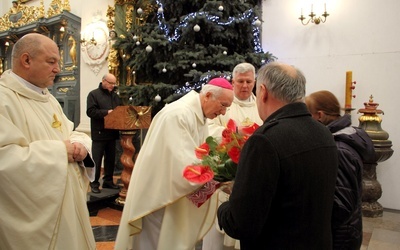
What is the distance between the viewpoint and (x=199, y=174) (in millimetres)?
1570

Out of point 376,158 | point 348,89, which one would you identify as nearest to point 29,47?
point 376,158

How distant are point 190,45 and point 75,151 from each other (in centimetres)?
391

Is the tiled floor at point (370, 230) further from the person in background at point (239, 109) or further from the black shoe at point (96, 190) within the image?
the person in background at point (239, 109)

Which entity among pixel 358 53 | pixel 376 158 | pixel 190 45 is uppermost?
pixel 190 45

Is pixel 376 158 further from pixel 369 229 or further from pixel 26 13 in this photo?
pixel 26 13

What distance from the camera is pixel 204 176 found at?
Result: 1563 mm

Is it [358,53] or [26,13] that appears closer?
[358,53]

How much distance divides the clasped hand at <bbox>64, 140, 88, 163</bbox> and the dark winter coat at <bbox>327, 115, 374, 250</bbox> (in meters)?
1.48

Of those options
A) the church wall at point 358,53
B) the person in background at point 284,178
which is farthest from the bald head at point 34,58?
the church wall at point 358,53

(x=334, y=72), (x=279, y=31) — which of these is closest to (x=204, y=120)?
(x=334, y=72)

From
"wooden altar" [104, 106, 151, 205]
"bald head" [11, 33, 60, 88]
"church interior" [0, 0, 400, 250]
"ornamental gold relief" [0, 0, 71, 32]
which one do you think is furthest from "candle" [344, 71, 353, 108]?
"ornamental gold relief" [0, 0, 71, 32]

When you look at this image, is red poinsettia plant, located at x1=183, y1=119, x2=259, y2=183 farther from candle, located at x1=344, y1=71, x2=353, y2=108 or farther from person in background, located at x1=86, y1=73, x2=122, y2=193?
candle, located at x1=344, y1=71, x2=353, y2=108

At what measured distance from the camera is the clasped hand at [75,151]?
194 centimetres

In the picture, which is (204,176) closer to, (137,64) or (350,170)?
(350,170)
